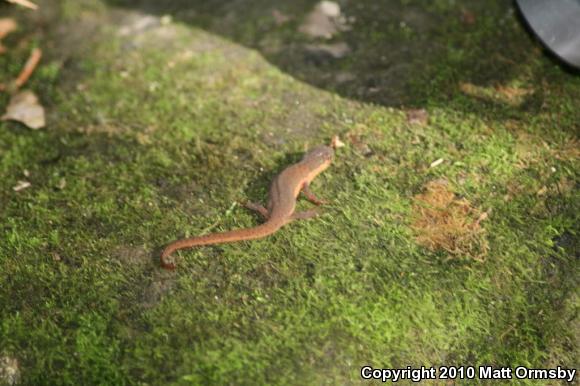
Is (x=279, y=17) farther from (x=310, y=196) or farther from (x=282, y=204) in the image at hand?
(x=282, y=204)

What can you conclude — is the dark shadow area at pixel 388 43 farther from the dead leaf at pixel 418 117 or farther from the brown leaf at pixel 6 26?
the brown leaf at pixel 6 26

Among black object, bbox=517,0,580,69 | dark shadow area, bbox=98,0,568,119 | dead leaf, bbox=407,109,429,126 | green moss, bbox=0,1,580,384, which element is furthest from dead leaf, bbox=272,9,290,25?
black object, bbox=517,0,580,69

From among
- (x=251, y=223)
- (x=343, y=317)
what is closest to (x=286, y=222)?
(x=251, y=223)

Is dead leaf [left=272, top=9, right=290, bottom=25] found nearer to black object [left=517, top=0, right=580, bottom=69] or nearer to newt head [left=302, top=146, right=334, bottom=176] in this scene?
newt head [left=302, top=146, right=334, bottom=176]

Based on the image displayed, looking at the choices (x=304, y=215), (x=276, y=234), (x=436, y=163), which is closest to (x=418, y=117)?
(x=436, y=163)

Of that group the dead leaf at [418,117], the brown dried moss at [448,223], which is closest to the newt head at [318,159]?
the brown dried moss at [448,223]

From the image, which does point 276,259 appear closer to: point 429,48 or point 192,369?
point 192,369
